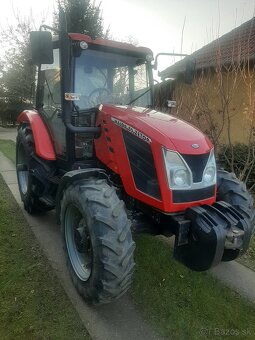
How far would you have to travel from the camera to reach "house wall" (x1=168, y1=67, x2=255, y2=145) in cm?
582

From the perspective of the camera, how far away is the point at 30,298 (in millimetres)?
2980

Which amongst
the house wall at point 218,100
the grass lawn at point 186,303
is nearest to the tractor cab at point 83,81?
the grass lawn at point 186,303

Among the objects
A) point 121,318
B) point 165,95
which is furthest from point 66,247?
point 165,95

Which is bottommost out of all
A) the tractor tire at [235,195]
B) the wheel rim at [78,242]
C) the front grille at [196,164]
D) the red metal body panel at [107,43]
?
the wheel rim at [78,242]

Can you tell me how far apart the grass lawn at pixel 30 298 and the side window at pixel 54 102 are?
4.10 ft

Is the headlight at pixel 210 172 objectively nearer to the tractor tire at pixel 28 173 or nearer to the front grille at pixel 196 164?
the front grille at pixel 196 164

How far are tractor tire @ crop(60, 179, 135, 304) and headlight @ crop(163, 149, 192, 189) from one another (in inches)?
17.8

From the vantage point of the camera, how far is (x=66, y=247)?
129 inches

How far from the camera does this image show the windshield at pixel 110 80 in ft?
11.7

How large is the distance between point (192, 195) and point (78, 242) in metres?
1.12

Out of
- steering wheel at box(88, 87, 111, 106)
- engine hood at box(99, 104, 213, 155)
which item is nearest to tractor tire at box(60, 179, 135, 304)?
engine hood at box(99, 104, 213, 155)

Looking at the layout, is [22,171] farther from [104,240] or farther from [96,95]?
[104,240]

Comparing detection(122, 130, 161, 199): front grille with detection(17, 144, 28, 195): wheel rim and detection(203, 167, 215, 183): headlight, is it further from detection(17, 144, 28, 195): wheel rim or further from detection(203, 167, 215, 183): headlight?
detection(17, 144, 28, 195): wheel rim

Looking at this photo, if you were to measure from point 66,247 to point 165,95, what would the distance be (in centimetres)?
582
